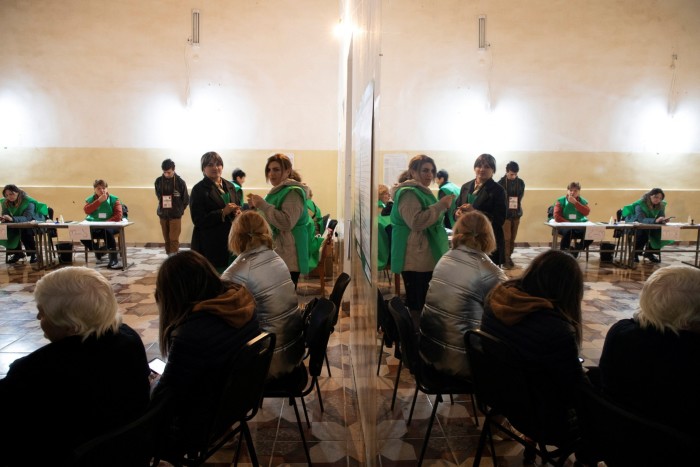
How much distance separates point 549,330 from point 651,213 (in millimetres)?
876

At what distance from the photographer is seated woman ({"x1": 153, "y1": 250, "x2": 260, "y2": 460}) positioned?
1.68 meters

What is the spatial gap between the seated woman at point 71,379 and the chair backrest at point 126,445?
105 millimetres

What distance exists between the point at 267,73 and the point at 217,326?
8949 millimetres

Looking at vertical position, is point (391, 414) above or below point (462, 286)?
below

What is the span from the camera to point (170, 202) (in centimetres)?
757

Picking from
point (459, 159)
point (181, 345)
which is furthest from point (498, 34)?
point (181, 345)

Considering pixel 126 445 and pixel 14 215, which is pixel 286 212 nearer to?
pixel 126 445

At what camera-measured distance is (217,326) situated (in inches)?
68.9

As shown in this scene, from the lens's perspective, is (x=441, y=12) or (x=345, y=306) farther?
(x=345, y=306)

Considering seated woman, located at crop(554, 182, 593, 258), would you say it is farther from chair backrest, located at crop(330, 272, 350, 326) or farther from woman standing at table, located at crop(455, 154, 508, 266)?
chair backrest, located at crop(330, 272, 350, 326)

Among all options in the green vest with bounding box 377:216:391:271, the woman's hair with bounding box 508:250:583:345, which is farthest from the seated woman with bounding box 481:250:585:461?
the green vest with bounding box 377:216:391:271

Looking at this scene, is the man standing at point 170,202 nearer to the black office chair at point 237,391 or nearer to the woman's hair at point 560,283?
the black office chair at point 237,391

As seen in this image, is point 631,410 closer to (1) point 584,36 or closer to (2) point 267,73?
(1) point 584,36

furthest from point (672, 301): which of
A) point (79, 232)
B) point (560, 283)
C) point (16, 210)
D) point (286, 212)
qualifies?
point (16, 210)
